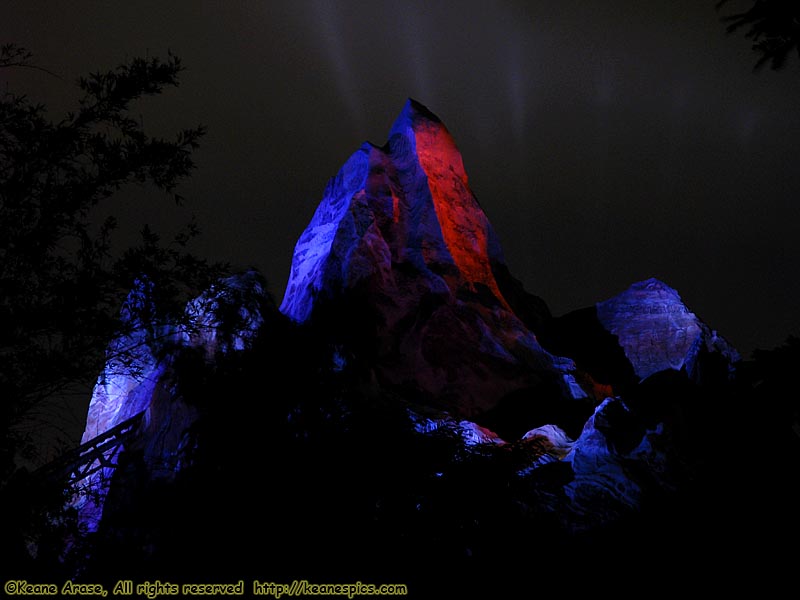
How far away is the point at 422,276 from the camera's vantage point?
22.3m

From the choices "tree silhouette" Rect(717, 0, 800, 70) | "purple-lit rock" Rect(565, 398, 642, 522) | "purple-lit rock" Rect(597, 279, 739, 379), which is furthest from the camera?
"purple-lit rock" Rect(597, 279, 739, 379)

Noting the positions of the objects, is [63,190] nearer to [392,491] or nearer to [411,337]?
[392,491]

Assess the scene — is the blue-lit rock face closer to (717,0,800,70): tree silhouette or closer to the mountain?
the mountain

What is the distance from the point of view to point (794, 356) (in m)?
3.13

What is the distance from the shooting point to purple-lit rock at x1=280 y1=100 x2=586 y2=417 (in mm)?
20219

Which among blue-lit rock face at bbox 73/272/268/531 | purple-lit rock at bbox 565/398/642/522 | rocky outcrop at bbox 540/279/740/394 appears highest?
rocky outcrop at bbox 540/279/740/394

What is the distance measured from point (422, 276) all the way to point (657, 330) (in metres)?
13.0

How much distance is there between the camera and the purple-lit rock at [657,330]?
1003 inches

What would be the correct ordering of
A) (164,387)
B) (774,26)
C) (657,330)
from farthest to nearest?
(657,330) < (164,387) < (774,26)

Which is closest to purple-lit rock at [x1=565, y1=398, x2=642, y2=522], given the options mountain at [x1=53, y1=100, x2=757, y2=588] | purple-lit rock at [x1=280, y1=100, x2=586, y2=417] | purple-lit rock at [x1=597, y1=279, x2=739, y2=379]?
mountain at [x1=53, y1=100, x2=757, y2=588]

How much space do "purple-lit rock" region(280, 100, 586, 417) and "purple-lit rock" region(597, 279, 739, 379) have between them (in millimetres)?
6150

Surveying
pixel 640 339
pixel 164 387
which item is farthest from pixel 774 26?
pixel 640 339

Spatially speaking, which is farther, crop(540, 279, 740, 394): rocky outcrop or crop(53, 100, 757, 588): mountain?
crop(540, 279, 740, 394): rocky outcrop

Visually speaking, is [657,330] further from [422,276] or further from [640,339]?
[422,276]
